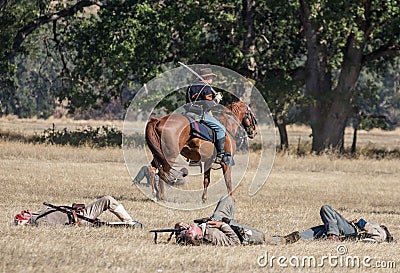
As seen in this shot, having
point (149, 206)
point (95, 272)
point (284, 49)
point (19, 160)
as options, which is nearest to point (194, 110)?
point (149, 206)

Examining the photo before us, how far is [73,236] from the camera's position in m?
11.8

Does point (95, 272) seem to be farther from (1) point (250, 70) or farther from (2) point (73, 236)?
(1) point (250, 70)

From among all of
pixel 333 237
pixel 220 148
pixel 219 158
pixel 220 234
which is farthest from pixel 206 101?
pixel 220 234

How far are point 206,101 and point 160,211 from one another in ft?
6.95

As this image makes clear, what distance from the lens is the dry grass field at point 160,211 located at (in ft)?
33.2

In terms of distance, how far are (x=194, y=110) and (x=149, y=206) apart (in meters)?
1.95

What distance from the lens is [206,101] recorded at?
643 inches

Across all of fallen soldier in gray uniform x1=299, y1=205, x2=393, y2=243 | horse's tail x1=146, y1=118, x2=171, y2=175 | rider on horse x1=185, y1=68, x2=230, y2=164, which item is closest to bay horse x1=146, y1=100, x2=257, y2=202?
horse's tail x1=146, y1=118, x2=171, y2=175

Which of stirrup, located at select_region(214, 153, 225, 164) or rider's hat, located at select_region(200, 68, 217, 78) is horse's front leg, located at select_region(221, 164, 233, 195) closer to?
stirrup, located at select_region(214, 153, 225, 164)

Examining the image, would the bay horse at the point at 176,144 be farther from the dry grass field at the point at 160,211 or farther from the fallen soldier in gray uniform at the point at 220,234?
the fallen soldier in gray uniform at the point at 220,234

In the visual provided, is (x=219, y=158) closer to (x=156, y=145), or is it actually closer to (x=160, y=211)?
(x=156, y=145)

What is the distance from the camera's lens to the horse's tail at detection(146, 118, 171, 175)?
16766 mm

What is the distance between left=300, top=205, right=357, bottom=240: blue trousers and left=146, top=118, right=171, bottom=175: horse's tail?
4735 millimetres

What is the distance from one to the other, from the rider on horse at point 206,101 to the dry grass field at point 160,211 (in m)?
1.39
